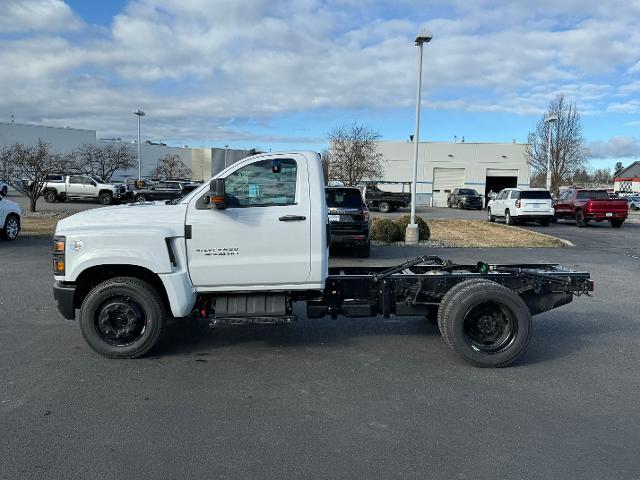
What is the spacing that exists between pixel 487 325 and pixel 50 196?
1418 inches

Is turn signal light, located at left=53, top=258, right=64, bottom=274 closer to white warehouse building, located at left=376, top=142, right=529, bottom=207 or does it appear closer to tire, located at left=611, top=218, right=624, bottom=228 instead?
tire, located at left=611, top=218, right=624, bottom=228

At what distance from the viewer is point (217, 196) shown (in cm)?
526

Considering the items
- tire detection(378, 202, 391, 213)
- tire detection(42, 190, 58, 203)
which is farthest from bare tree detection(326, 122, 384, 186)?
tire detection(42, 190, 58, 203)

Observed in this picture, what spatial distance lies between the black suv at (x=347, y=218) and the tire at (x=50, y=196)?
28957 millimetres

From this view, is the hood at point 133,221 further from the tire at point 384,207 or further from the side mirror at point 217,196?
the tire at point 384,207

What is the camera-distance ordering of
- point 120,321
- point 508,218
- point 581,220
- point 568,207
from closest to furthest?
point 120,321 → point 581,220 → point 508,218 → point 568,207

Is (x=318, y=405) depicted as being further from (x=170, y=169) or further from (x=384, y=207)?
(x=170, y=169)

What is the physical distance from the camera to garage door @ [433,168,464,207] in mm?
52250

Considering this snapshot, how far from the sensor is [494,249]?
15.7 meters

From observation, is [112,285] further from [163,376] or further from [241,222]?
[241,222]

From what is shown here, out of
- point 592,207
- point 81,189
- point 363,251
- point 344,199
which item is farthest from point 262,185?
point 81,189

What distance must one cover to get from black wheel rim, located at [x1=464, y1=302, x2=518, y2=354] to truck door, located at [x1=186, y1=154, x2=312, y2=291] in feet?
5.71

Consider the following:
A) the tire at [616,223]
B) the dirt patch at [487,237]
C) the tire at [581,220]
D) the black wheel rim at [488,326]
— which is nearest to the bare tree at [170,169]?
the dirt patch at [487,237]

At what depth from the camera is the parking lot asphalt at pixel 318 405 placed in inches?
142
